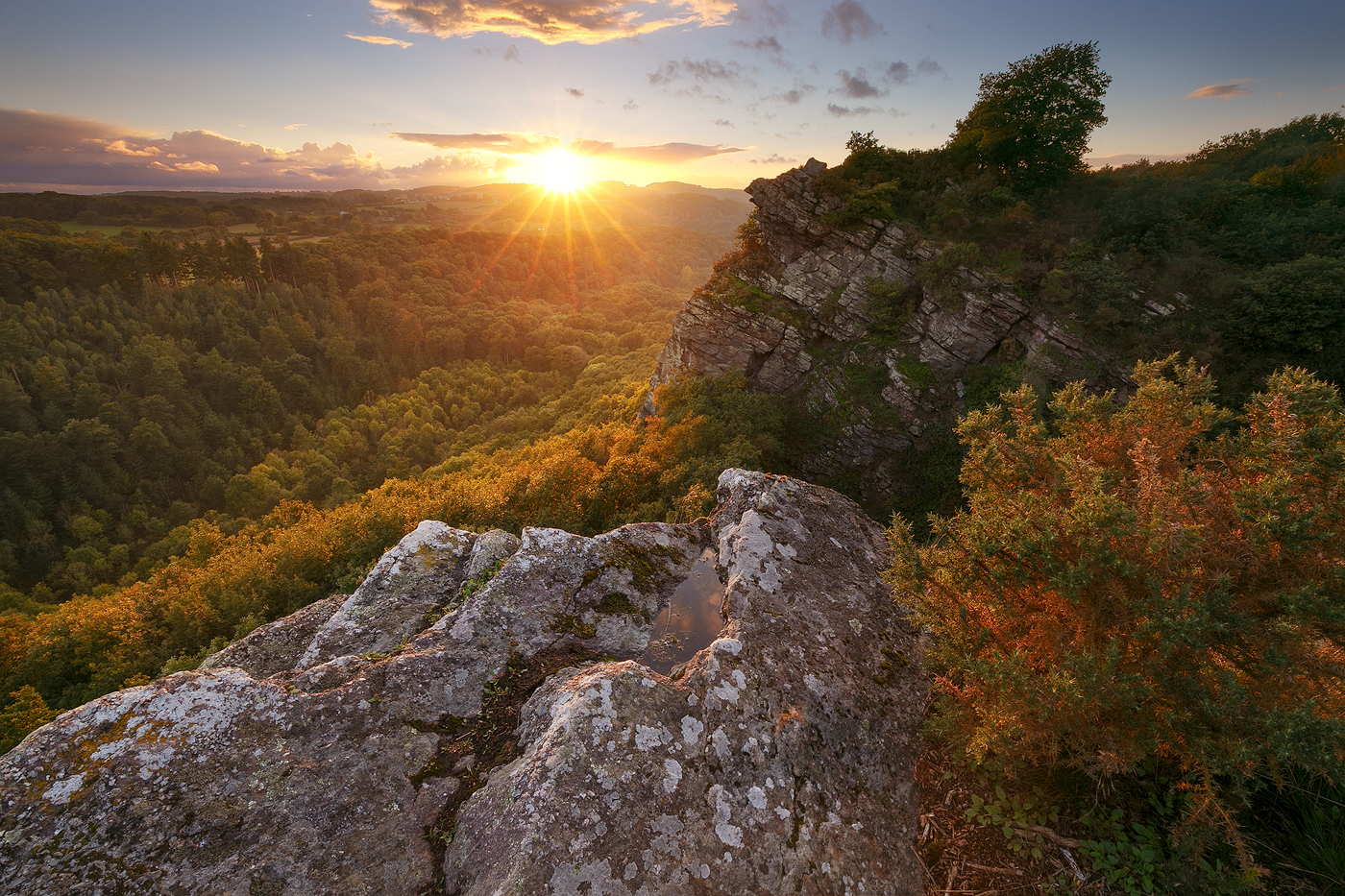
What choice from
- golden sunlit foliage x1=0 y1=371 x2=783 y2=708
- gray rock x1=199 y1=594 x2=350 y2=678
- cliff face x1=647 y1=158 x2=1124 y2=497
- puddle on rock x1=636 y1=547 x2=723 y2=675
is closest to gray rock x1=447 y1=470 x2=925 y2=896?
puddle on rock x1=636 y1=547 x2=723 y2=675

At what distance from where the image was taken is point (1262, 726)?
13.5 feet

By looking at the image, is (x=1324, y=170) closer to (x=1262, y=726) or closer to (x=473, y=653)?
Answer: (x=1262, y=726)

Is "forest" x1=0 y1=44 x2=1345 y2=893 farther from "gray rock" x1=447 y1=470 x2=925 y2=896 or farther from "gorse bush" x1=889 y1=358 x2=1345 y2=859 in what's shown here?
"gray rock" x1=447 y1=470 x2=925 y2=896

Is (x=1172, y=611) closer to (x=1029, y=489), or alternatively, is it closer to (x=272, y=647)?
(x=1029, y=489)

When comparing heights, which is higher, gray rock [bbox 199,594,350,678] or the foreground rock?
the foreground rock

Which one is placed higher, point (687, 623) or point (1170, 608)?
point (1170, 608)

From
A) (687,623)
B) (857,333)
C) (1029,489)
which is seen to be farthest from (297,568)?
(857,333)

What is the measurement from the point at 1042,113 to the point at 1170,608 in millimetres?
29284

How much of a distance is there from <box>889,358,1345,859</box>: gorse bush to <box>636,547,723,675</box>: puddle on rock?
316 centimetres

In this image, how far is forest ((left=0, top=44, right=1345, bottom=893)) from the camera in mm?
4422

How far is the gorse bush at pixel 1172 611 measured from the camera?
419 centimetres

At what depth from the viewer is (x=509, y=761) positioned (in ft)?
17.5

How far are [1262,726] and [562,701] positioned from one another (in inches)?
253

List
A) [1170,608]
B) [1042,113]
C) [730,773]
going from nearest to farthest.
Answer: [1170,608]
[730,773]
[1042,113]
